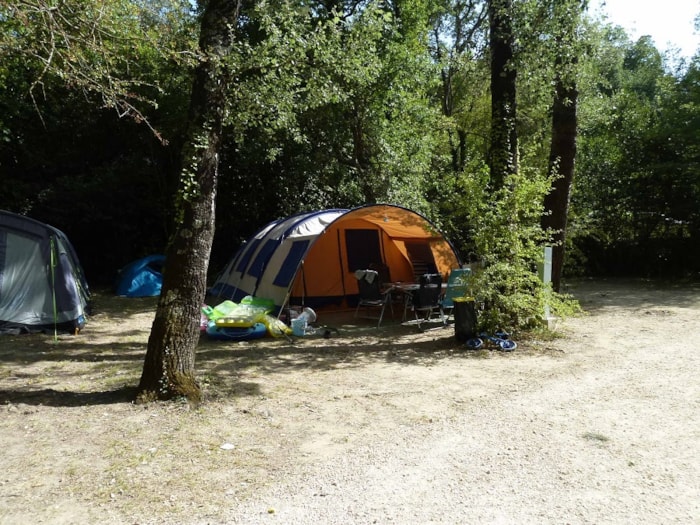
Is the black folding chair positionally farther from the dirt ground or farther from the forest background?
the forest background

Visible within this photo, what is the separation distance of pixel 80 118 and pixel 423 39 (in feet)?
28.2

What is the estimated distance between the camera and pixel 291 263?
8.31 meters

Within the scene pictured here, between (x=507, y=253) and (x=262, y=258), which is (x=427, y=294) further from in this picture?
(x=262, y=258)

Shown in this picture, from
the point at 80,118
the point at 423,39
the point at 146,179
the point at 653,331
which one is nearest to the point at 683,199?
the point at 423,39

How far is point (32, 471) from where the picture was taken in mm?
3236

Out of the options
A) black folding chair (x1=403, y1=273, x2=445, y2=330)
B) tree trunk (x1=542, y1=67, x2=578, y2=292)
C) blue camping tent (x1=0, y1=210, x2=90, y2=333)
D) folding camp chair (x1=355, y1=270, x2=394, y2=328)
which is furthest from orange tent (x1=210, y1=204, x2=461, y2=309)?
blue camping tent (x1=0, y1=210, x2=90, y2=333)

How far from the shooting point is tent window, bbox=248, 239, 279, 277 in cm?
904

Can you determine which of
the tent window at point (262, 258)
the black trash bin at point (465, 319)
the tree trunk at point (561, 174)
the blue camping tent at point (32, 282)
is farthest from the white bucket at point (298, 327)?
the tree trunk at point (561, 174)

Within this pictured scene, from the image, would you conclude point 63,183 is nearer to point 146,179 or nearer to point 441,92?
point 146,179

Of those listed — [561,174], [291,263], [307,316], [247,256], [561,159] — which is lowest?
[307,316]

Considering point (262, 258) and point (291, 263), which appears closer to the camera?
point (291, 263)

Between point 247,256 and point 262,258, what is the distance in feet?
3.36

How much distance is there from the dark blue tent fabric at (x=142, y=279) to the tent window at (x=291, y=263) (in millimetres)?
4599

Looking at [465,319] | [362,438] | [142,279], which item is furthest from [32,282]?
[362,438]
